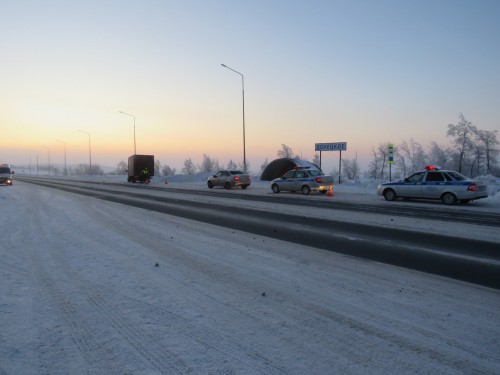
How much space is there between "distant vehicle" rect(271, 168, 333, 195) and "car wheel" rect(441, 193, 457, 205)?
7.33 metres

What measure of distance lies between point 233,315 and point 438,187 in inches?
648

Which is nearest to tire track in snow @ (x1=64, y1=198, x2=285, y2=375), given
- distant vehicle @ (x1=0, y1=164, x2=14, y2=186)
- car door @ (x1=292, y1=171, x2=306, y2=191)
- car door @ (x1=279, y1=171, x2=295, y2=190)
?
car door @ (x1=292, y1=171, x2=306, y2=191)

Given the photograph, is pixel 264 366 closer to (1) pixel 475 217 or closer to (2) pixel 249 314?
(2) pixel 249 314

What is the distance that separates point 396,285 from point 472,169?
77273 mm

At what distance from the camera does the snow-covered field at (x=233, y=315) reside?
3242 mm

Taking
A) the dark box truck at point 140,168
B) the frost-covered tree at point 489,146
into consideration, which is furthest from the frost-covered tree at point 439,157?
the dark box truck at point 140,168

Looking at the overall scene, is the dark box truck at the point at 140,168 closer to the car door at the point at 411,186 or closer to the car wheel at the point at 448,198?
the car door at the point at 411,186

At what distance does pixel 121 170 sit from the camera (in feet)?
522

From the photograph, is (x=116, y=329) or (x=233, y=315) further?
(x=233, y=315)

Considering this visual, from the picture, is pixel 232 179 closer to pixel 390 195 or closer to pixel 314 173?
pixel 314 173

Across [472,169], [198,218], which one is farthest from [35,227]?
[472,169]

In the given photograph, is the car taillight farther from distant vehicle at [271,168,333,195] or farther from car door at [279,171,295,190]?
car door at [279,171,295,190]

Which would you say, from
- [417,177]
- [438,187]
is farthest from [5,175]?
[438,187]

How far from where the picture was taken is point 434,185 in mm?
18094
